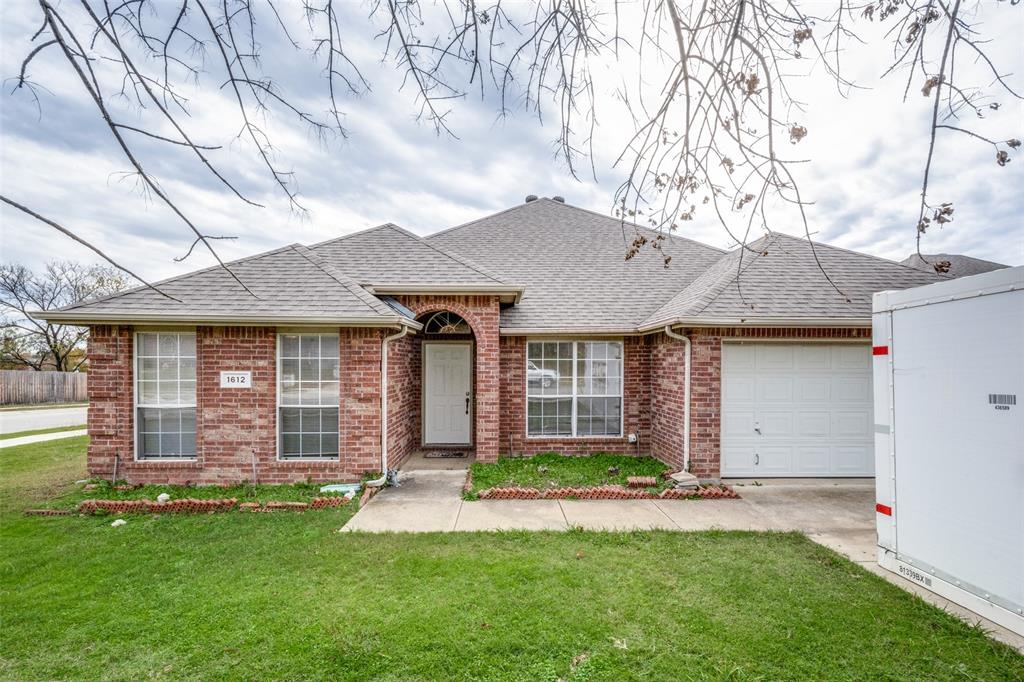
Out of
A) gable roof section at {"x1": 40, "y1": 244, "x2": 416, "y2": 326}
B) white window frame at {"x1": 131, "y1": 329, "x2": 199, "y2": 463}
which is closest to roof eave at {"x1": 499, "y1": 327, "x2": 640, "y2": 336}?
gable roof section at {"x1": 40, "y1": 244, "x2": 416, "y2": 326}

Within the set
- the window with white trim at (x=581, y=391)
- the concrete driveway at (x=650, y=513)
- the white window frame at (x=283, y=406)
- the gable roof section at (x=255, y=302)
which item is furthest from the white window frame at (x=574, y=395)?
the white window frame at (x=283, y=406)

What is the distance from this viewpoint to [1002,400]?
338 centimetres

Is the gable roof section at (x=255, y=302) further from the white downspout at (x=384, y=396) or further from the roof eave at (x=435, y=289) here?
the roof eave at (x=435, y=289)

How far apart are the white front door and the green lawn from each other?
16.2 ft

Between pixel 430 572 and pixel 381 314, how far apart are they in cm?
401

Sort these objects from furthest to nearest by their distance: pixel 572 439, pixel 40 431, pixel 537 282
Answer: pixel 40 431
pixel 537 282
pixel 572 439

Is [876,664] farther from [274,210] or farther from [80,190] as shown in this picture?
[80,190]

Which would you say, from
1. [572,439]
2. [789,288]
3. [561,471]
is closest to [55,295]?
[572,439]

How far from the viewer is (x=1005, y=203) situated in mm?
2443

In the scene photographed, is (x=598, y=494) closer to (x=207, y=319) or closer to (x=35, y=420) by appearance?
(x=207, y=319)

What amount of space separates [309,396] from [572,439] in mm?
5036

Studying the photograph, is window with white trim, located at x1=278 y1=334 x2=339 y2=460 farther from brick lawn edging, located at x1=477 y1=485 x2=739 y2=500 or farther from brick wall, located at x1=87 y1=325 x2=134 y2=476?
brick lawn edging, located at x1=477 y1=485 x2=739 y2=500

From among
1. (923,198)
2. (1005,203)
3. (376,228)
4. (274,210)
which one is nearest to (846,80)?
(923,198)

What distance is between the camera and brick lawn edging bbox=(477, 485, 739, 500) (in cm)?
678
